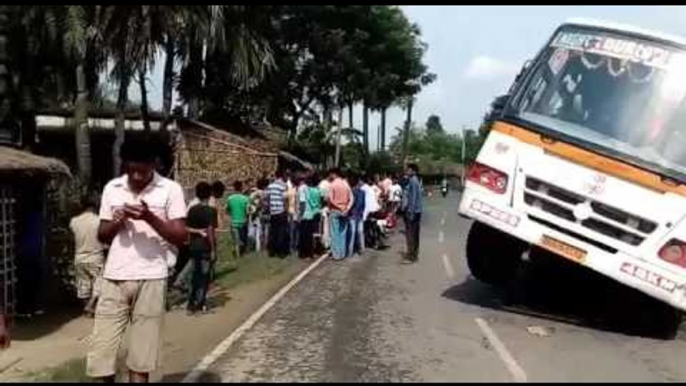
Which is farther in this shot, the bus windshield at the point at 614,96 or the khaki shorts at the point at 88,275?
A: the khaki shorts at the point at 88,275

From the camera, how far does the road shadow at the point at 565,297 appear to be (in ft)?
36.9

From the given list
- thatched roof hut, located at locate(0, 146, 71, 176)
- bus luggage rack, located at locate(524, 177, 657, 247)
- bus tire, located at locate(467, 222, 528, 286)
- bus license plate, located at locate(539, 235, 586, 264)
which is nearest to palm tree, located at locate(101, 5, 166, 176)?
thatched roof hut, located at locate(0, 146, 71, 176)

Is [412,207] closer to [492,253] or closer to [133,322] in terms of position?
[492,253]

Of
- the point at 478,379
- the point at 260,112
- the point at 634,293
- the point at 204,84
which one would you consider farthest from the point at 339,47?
the point at 478,379

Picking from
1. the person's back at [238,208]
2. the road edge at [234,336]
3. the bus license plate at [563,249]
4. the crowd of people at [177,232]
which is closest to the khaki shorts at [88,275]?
the crowd of people at [177,232]

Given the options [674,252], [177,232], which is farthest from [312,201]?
[177,232]

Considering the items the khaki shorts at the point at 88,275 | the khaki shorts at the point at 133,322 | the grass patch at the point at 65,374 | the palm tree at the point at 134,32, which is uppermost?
the palm tree at the point at 134,32

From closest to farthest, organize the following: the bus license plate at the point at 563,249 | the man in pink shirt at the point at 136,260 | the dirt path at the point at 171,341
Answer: the man in pink shirt at the point at 136,260 < the dirt path at the point at 171,341 < the bus license plate at the point at 563,249

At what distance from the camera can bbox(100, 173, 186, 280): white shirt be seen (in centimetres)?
650

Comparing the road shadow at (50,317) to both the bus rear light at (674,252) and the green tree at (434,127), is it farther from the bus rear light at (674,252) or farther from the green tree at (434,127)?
the green tree at (434,127)

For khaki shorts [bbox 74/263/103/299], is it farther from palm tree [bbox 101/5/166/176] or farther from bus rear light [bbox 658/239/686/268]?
bus rear light [bbox 658/239/686/268]

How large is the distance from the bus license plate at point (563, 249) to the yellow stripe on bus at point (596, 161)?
86cm

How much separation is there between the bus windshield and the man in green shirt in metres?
7.91

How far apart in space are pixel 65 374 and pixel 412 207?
9.93 meters
